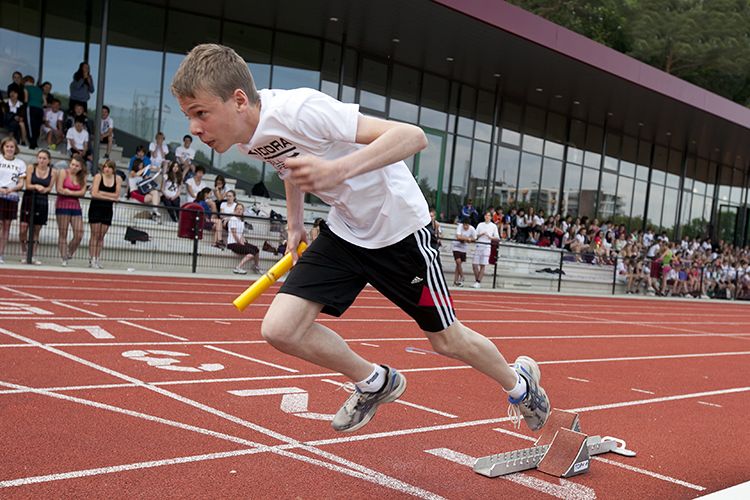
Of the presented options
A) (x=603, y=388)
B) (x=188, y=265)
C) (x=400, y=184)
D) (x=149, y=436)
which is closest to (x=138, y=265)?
(x=188, y=265)

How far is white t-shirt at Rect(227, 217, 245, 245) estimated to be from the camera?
1554cm

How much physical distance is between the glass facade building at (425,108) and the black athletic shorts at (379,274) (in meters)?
16.0

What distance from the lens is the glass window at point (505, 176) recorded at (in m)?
29.5

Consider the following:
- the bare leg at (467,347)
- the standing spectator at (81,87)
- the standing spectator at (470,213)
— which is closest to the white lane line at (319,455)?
the bare leg at (467,347)

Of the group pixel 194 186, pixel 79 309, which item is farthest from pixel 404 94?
pixel 79 309

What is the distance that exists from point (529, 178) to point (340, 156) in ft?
92.1

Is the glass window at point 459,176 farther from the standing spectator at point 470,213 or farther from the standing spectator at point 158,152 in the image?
the standing spectator at point 158,152

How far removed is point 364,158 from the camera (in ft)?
10.1

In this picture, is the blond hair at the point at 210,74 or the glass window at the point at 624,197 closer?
the blond hair at the point at 210,74

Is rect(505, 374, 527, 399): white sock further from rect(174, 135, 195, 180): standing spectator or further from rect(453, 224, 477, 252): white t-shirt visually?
rect(453, 224, 477, 252): white t-shirt

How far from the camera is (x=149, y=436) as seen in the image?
4281 mm

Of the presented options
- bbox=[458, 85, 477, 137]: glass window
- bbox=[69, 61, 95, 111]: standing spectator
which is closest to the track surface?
bbox=[69, 61, 95, 111]: standing spectator

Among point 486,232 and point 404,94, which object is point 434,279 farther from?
point 404,94

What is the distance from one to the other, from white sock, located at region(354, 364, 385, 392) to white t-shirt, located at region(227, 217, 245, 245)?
38.8ft
